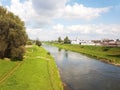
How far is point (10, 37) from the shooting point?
47.9 m

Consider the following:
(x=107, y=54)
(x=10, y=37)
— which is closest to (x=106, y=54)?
(x=107, y=54)

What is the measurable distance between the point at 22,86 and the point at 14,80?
10.3 feet

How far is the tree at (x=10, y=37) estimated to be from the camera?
1865 inches

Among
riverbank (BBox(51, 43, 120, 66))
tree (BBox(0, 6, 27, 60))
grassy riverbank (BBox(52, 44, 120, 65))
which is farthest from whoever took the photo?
grassy riverbank (BBox(52, 44, 120, 65))

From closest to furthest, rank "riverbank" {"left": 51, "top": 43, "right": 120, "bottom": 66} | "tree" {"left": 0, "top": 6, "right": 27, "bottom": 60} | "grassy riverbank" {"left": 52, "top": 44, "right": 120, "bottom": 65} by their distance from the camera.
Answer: "tree" {"left": 0, "top": 6, "right": 27, "bottom": 60} < "riverbank" {"left": 51, "top": 43, "right": 120, "bottom": 66} < "grassy riverbank" {"left": 52, "top": 44, "right": 120, "bottom": 65}

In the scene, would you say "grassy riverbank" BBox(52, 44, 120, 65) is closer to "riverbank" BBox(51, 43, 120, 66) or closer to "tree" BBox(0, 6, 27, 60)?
"riverbank" BBox(51, 43, 120, 66)

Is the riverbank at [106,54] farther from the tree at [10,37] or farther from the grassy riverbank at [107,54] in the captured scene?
the tree at [10,37]

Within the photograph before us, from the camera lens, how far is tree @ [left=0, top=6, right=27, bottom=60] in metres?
47.4

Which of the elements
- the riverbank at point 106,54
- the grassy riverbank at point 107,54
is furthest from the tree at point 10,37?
the grassy riverbank at point 107,54

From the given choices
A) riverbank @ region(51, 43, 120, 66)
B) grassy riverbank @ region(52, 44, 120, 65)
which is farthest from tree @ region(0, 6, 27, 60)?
grassy riverbank @ region(52, 44, 120, 65)

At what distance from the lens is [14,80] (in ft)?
91.9

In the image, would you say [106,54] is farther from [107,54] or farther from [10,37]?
[10,37]

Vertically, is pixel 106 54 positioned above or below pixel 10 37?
below

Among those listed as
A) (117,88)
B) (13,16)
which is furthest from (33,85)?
(13,16)
